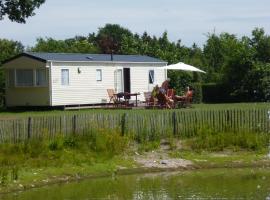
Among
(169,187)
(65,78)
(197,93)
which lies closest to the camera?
(169,187)

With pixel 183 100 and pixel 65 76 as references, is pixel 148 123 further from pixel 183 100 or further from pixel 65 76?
pixel 65 76

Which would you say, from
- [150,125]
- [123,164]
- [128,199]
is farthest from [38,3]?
[128,199]

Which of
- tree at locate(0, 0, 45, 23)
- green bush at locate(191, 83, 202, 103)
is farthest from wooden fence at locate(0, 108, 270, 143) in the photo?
green bush at locate(191, 83, 202, 103)

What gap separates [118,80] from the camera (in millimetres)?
→ 44688

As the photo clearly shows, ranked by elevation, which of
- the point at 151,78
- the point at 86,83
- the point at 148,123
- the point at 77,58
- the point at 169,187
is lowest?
the point at 169,187

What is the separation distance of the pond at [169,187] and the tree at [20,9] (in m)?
14.6

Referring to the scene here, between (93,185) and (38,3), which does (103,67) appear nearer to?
(38,3)

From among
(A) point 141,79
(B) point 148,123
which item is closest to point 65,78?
(A) point 141,79

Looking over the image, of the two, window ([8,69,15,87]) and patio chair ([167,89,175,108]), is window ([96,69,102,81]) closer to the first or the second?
window ([8,69,15,87])

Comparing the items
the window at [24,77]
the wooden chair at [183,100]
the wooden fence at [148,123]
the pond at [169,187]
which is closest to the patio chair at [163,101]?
the wooden chair at [183,100]

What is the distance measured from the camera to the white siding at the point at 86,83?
4062 cm

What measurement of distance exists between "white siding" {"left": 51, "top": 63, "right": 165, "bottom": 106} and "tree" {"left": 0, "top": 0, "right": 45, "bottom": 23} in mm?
6424

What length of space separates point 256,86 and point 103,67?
33.2ft

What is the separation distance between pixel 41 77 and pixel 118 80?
17.9 ft
